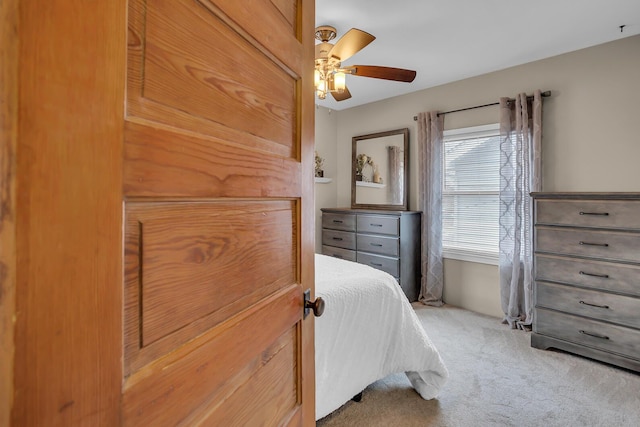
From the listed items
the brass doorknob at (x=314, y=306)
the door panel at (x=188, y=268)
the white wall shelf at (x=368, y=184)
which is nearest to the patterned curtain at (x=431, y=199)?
the white wall shelf at (x=368, y=184)

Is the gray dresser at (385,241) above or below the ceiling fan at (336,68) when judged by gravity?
below

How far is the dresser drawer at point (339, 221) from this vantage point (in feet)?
13.3

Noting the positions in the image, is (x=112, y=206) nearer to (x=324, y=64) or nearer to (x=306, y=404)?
(x=306, y=404)

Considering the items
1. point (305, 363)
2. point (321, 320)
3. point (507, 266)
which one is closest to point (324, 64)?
point (321, 320)

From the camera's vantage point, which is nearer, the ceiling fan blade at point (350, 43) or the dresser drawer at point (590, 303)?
the ceiling fan blade at point (350, 43)

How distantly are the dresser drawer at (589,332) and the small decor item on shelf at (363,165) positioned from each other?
2.46 m

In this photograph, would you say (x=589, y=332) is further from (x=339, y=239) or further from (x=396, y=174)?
(x=339, y=239)

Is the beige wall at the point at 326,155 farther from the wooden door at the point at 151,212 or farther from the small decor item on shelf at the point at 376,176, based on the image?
the wooden door at the point at 151,212

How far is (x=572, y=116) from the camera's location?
9.53ft

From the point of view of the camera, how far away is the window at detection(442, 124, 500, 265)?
344 cm

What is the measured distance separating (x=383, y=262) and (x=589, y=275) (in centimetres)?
183

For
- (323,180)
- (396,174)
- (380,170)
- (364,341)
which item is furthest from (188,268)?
(323,180)

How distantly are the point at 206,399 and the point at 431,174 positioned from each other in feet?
11.6

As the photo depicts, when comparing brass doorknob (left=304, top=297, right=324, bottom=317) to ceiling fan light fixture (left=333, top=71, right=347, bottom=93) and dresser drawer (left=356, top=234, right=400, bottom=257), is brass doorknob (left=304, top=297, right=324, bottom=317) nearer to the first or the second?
ceiling fan light fixture (left=333, top=71, right=347, bottom=93)
